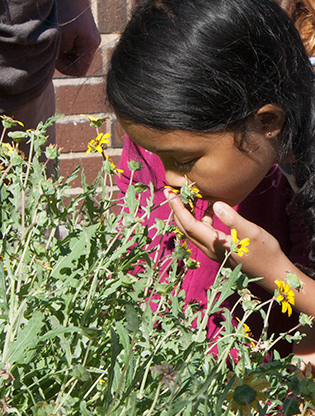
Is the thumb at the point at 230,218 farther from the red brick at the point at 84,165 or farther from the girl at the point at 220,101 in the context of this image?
the red brick at the point at 84,165

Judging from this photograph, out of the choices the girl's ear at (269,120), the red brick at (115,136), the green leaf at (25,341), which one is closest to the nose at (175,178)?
the girl's ear at (269,120)

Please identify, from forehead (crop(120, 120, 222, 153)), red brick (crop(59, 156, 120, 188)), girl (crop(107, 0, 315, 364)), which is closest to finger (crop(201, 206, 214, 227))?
girl (crop(107, 0, 315, 364))

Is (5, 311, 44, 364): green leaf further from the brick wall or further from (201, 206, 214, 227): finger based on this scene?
the brick wall

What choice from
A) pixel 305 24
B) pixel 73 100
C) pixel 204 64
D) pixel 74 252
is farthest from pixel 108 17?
pixel 74 252

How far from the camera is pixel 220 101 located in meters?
0.58

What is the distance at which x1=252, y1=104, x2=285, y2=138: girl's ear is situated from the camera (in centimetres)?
61

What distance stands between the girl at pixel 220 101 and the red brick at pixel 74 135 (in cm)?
56

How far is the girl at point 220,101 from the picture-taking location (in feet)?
1.83

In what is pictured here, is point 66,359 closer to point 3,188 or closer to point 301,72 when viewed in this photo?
point 3,188

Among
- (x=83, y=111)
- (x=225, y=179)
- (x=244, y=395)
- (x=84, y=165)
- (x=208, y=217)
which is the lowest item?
(x=84, y=165)

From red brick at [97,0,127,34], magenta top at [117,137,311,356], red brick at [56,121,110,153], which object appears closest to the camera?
magenta top at [117,137,311,356]

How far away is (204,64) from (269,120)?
0.42 feet

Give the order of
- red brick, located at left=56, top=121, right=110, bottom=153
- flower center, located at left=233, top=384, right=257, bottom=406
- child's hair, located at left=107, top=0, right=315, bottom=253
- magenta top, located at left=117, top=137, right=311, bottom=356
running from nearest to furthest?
1. flower center, located at left=233, top=384, right=257, bottom=406
2. child's hair, located at left=107, top=0, right=315, bottom=253
3. magenta top, located at left=117, top=137, right=311, bottom=356
4. red brick, located at left=56, top=121, right=110, bottom=153

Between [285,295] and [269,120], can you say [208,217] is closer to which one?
[269,120]
